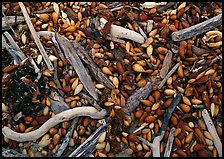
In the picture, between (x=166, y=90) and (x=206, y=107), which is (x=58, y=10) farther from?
(x=206, y=107)

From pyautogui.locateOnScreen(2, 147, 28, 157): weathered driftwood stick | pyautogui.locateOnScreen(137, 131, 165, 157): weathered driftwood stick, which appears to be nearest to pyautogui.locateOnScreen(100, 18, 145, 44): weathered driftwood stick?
pyautogui.locateOnScreen(137, 131, 165, 157): weathered driftwood stick

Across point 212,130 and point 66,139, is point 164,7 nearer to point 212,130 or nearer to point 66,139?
point 212,130

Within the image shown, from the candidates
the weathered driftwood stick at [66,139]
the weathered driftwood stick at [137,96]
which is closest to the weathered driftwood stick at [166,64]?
the weathered driftwood stick at [137,96]

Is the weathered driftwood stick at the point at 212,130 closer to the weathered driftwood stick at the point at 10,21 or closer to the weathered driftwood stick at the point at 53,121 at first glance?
the weathered driftwood stick at the point at 53,121

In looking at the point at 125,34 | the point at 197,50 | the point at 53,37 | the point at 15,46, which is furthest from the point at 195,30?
the point at 15,46

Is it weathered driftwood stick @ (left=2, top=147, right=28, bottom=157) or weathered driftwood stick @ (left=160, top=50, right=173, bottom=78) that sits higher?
weathered driftwood stick @ (left=160, top=50, right=173, bottom=78)

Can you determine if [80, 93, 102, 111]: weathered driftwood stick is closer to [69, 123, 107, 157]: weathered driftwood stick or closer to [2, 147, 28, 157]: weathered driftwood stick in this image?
→ [69, 123, 107, 157]: weathered driftwood stick

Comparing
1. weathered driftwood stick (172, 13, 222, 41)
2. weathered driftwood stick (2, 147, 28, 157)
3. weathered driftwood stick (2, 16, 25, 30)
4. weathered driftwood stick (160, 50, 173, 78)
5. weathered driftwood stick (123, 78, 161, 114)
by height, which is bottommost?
weathered driftwood stick (2, 147, 28, 157)

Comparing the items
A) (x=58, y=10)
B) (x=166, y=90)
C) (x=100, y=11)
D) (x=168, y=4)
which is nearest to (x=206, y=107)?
(x=166, y=90)
